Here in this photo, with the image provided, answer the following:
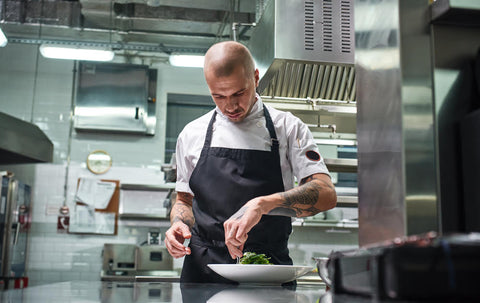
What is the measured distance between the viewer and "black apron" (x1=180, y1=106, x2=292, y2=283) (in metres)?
1.87

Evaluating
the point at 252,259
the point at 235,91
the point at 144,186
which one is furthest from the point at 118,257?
the point at 252,259

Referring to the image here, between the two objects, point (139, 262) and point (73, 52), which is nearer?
point (73, 52)

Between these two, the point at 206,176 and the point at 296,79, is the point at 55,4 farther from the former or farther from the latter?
the point at 206,176

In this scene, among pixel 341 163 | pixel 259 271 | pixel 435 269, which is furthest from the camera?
pixel 341 163

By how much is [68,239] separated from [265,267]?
6.10m

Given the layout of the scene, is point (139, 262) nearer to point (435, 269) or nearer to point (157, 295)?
point (157, 295)

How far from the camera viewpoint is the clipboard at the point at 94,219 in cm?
692

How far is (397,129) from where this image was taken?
2.80 ft

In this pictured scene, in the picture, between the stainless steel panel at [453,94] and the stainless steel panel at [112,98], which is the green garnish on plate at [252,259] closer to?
the stainless steel panel at [453,94]

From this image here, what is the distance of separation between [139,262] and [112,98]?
2244 mm

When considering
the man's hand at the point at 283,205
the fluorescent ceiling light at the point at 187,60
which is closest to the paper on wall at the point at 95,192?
the fluorescent ceiling light at the point at 187,60

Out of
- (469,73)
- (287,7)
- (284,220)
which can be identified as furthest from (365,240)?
A: (287,7)

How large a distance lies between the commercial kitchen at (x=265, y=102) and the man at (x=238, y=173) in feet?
0.54

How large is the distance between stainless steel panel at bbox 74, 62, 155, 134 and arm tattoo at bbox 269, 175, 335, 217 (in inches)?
209
